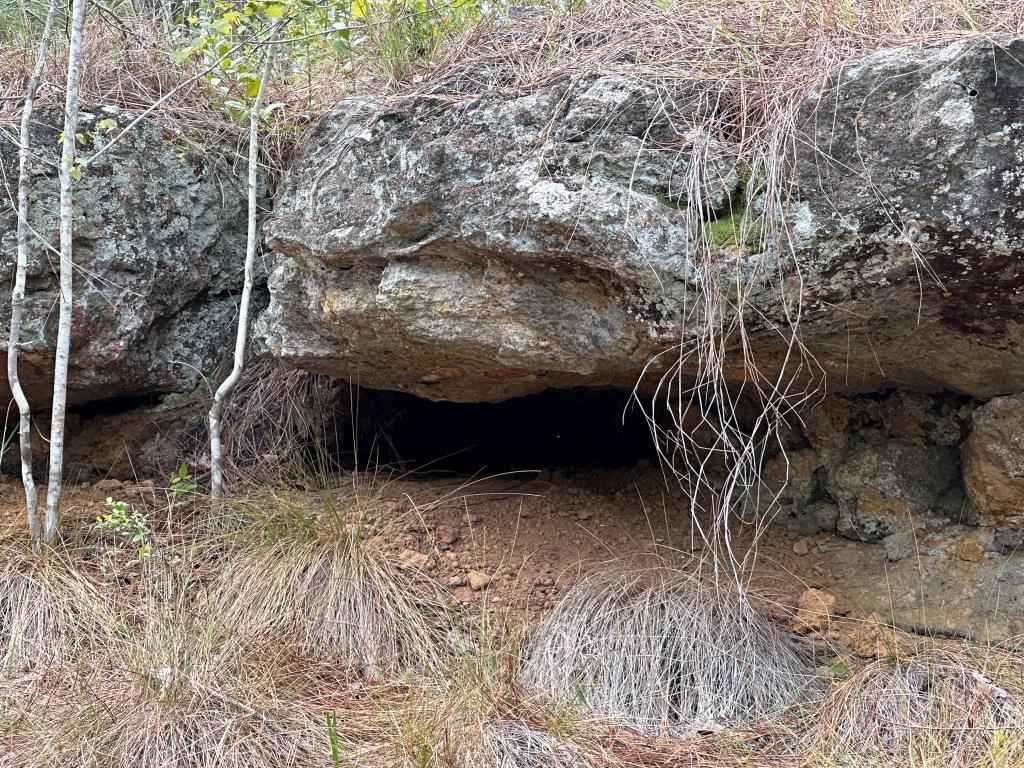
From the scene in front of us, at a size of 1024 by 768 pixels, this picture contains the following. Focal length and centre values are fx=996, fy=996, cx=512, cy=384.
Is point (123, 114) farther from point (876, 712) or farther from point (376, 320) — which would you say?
point (876, 712)

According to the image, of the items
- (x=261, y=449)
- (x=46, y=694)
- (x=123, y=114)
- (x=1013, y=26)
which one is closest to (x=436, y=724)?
(x=46, y=694)

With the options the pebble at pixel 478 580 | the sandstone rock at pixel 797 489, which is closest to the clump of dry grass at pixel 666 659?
the pebble at pixel 478 580

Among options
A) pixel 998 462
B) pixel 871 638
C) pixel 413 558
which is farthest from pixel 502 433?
pixel 998 462

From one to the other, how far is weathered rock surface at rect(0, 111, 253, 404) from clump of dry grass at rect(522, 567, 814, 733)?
1708 mm

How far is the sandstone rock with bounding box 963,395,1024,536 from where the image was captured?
2779 mm

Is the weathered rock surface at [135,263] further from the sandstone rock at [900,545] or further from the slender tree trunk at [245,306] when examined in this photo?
the sandstone rock at [900,545]

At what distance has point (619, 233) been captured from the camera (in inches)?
95.7

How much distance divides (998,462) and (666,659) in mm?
1110

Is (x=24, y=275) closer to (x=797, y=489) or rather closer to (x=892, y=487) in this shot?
(x=797, y=489)

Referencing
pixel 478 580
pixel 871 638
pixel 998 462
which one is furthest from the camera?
pixel 478 580

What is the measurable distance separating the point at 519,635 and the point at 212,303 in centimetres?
181

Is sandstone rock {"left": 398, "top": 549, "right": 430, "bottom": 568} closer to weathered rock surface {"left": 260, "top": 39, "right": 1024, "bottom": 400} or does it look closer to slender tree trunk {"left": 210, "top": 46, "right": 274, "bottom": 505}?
weathered rock surface {"left": 260, "top": 39, "right": 1024, "bottom": 400}

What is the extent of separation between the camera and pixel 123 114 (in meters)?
3.52

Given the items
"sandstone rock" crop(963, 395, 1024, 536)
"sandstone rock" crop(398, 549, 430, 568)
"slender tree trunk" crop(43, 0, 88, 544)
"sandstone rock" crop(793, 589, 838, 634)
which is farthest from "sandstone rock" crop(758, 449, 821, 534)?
"slender tree trunk" crop(43, 0, 88, 544)
